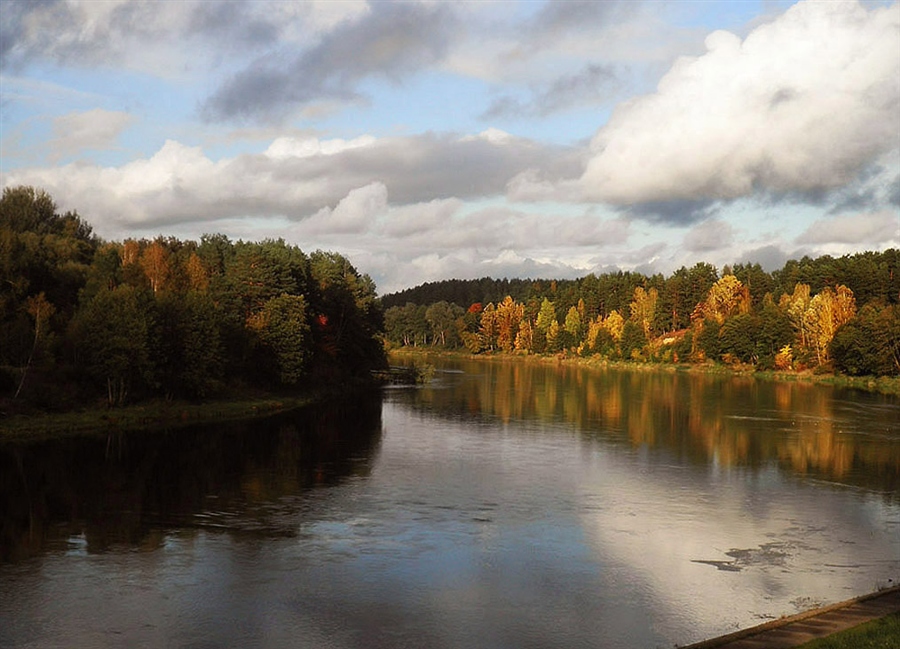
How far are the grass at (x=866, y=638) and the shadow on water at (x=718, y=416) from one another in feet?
72.0

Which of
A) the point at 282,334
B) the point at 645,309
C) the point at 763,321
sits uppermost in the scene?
the point at 645,309

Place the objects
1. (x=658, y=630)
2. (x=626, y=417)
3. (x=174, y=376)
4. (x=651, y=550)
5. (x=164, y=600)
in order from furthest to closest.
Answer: (x=626, y=417), (x=174, y=376), (x=651, y=550), (x=164, y=600), (x=658, y=630)

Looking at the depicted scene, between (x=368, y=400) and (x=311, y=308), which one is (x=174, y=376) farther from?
(x=311, y=308)

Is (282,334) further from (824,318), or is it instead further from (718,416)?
(824,318)

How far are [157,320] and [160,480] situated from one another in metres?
26.1

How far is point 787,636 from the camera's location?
17.3 metres

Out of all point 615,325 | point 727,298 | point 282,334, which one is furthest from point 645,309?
point 282,334

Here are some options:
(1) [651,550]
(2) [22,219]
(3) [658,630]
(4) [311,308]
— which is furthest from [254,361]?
(3) [658,630]

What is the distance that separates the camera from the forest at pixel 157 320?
5642cm

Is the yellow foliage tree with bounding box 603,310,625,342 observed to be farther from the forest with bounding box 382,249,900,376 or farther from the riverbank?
the riverbank

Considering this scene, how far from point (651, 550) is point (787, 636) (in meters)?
10.3

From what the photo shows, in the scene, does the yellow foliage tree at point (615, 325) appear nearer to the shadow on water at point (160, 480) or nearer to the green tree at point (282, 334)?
the green tree at point (282, 334)

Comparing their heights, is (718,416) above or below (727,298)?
below

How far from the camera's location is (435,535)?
29359 millimetres
